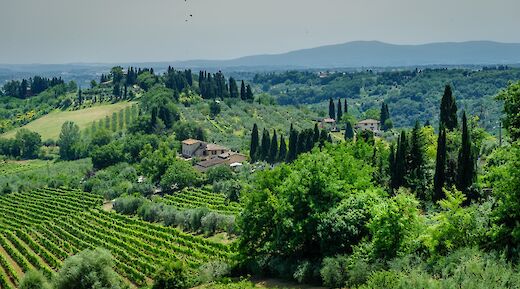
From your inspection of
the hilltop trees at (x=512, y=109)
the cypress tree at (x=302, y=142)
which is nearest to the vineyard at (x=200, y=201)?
the cypress tree at (x=302, y=142)

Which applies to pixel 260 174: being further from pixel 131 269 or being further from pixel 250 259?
pixel 131 269

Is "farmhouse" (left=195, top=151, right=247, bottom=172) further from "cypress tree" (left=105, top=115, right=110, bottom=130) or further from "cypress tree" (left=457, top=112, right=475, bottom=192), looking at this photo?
"cypress tree" (left=457, top=112, right=475, bottom=192)

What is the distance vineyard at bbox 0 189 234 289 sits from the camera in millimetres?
47281

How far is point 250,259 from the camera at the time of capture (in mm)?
31891

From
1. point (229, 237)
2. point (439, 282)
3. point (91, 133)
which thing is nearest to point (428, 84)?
point (91, 133)

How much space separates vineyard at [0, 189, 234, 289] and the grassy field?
66.2 meters

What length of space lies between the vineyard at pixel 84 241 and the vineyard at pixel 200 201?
6.86 metres

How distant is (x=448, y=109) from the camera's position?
175 ft

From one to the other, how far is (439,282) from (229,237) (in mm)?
35761

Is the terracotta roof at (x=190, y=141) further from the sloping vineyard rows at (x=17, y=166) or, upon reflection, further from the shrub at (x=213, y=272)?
the shrub at (x=213, y=272)

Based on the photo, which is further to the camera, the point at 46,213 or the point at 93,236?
the point at 46,213

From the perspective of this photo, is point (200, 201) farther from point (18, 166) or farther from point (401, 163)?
point (18, 166)

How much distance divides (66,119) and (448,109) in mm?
119253

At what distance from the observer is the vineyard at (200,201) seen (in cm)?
6243
